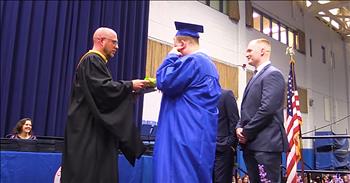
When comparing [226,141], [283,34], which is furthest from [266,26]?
[226,141]

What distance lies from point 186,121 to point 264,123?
0.63 metres

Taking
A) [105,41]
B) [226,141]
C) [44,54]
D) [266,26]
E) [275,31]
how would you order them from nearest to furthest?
1. [105,41]
2. [226,141]
3. [44,54]
4. [266,26]
5. [275,31]

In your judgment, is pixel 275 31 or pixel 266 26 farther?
pixel 275 31

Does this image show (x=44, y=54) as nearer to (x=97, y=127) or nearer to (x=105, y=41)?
(x=105, y=41)

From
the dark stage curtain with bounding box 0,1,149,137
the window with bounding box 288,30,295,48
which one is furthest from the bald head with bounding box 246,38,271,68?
the window with bounding box 288,30,295,48

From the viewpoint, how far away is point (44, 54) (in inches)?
336

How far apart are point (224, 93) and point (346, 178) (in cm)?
157

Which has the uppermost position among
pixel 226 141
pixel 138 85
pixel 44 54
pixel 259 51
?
pixel 44 54

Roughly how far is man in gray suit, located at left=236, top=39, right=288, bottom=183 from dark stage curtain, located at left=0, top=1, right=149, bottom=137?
602cm

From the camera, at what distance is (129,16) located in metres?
10.4

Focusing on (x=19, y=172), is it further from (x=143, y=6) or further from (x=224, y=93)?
(x=143, y=6)

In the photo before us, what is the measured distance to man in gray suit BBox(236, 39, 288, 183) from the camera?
2832mm

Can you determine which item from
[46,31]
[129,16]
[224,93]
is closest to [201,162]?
[224,93]

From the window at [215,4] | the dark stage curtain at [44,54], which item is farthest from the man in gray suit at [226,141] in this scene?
the window at [215,4]
